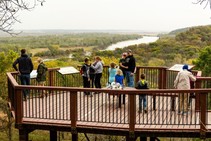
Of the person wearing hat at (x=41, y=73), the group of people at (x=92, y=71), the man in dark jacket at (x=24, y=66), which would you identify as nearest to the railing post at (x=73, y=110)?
the man in dark jacket at (x=24, y=66)

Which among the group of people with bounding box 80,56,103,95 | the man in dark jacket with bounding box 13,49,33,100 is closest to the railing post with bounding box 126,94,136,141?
the group of people with bounding box 80,56,103,95

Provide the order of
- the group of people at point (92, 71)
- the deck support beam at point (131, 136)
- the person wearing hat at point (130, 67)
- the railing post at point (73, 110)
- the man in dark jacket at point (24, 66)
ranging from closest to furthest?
the deck support beam at point (131, 136), the railing post at point (73, 110), the man in dark jacket at point (24, 66), the person wearing hat at point (130, 67), the group of people at point (92, 71)

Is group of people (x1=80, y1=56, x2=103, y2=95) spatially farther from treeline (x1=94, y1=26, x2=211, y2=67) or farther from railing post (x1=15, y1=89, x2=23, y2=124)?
treeline (x1=94, y1=26, x2=211, y2=67)

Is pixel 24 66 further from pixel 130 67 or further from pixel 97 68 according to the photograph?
pixel 130 67

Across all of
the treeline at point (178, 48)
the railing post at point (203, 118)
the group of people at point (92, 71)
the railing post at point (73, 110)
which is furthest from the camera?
the treeline at point (178, 48)

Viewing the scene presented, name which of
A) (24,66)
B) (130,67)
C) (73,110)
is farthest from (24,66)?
(130,67)

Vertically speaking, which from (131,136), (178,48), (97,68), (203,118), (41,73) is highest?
(97,68)

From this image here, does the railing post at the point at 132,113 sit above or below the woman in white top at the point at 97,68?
below

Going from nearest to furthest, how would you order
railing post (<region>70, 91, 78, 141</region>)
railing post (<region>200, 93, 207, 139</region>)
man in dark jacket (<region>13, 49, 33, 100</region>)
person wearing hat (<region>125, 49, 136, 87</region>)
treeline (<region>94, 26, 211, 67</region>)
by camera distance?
railing post (<region>200, 93, 207, 139</region>), railing post (<region>70, 91, 78, 141</region>), man in dark jacket (<region>13, 49, 33, 100</region>), person wearing hat (<region>125, 49, 136, 87</region>), treeline (<region>94, 26, 211, 67</region>)

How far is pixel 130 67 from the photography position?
43.2 ft

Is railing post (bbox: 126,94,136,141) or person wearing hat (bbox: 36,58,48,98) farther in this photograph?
person wearing hat (bbox: 36,58,48,98)

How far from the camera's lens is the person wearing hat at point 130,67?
42.7 ft

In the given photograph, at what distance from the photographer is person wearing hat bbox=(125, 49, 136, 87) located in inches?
512

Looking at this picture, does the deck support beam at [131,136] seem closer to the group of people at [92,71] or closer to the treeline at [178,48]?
the group of people at [92,71]
